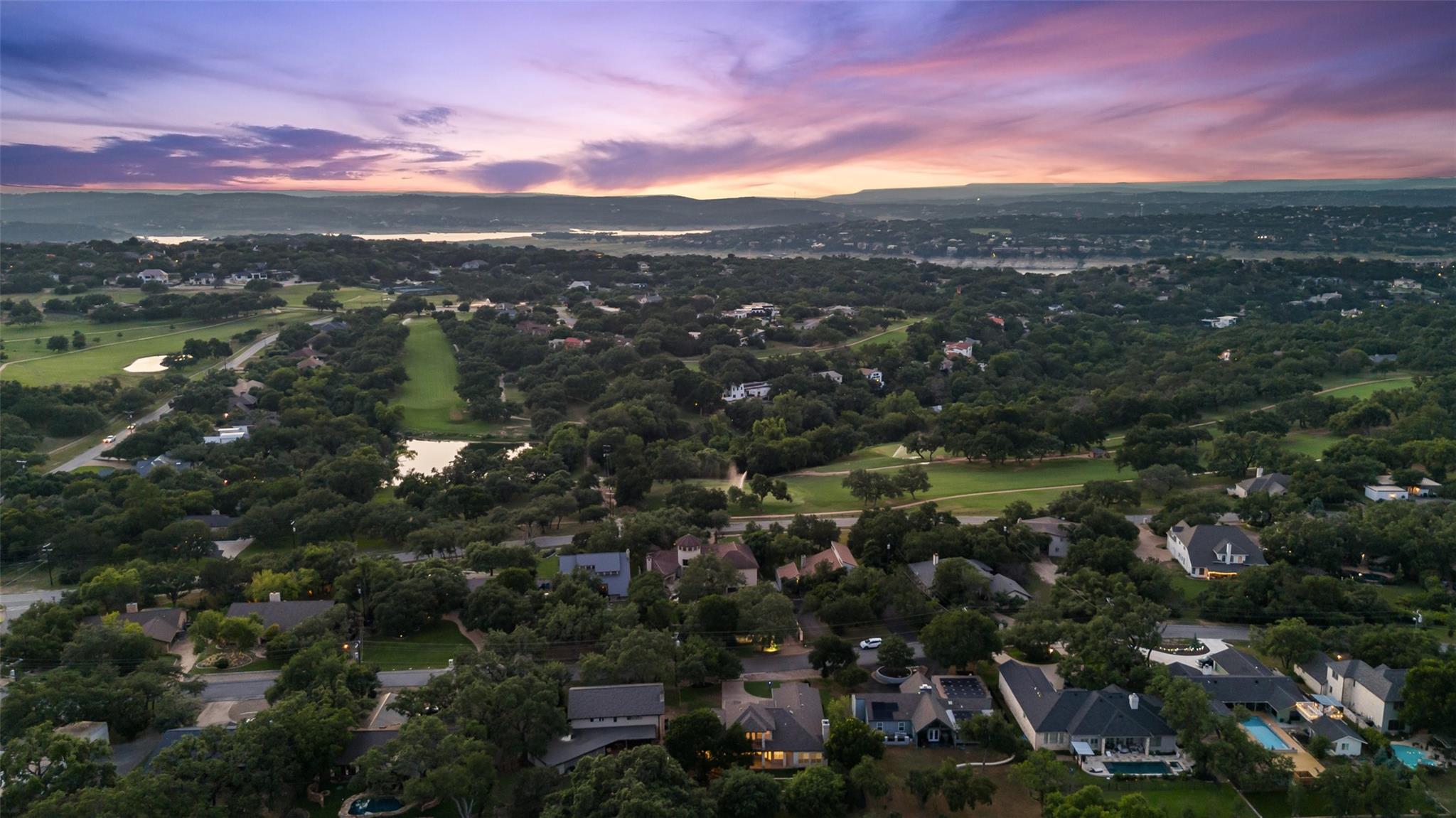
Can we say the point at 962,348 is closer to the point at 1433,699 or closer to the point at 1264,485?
the point at 1264,485

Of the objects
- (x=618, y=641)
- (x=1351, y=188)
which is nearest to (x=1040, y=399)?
(x=618, y=641)

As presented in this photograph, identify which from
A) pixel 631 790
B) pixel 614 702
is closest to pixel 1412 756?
pixel 631 790

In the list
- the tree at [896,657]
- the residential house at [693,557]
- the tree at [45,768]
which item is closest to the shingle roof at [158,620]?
the tree at [45,768]

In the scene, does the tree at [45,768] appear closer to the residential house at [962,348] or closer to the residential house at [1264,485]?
the residential house at [1264,485]

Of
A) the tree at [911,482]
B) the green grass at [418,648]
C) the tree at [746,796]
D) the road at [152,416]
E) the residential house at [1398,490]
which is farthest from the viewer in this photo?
the road at [152,416]

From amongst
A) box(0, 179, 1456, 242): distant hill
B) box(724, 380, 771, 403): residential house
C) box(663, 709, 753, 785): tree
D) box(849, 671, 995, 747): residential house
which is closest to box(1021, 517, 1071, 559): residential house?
box(849, 671, 995, 747): residential house
